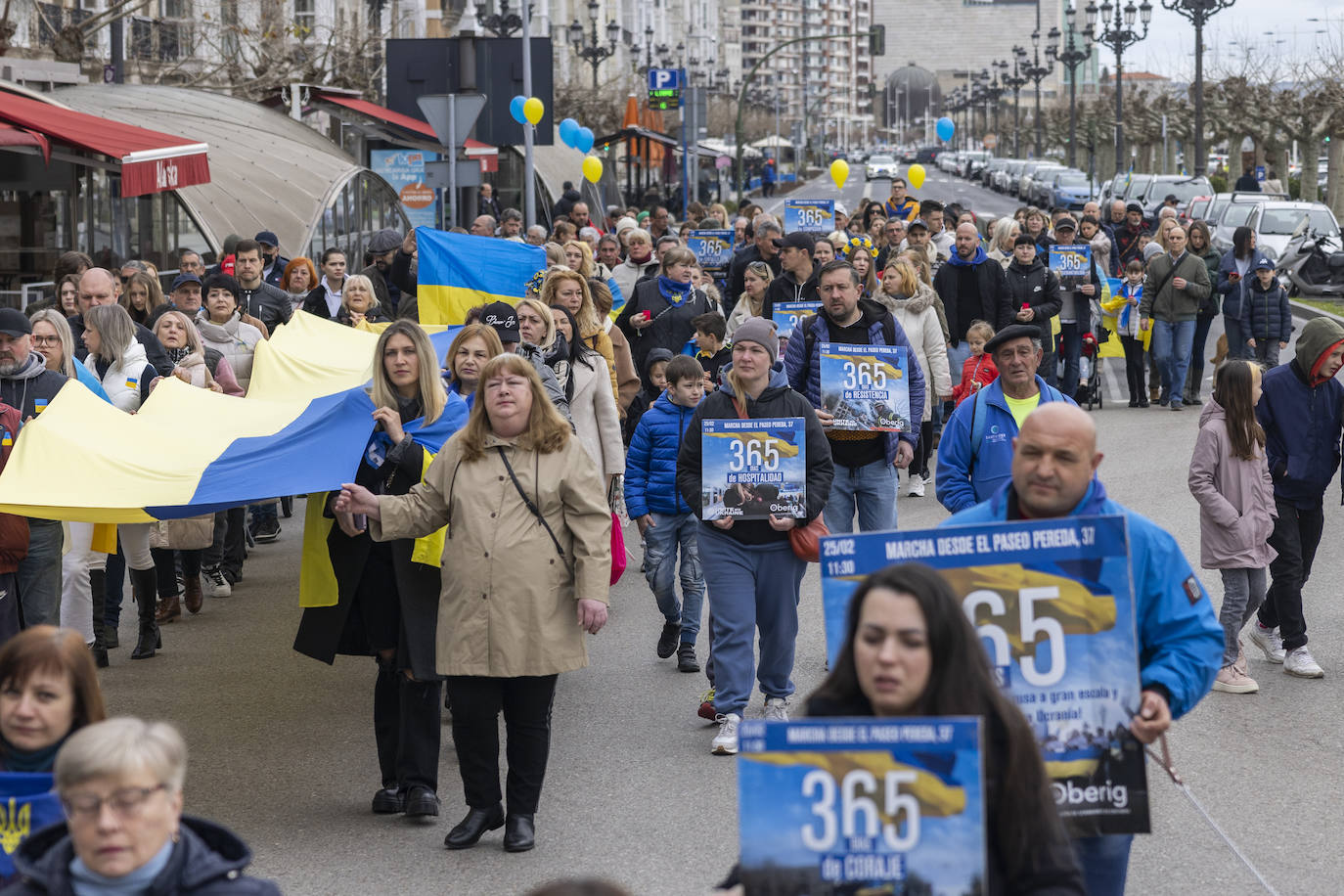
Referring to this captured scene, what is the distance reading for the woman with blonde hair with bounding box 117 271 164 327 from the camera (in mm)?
12227

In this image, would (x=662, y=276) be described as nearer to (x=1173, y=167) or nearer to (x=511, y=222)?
(x=511, y=222)

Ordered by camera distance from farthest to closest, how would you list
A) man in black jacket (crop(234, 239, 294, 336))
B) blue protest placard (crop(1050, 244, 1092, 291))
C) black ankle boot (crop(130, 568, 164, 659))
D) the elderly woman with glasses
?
blue protest placard (crop(1050, 244, 1092, 291)) < man in black jacket (crop(234, 239, 294, 336)) < black ankle boot (crop(130, 568, 164, 659)) < the elderly woman with glasses

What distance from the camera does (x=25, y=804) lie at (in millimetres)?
4160

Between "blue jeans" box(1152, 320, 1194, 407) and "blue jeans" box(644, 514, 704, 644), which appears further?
"blue jeans" box(1152, 320, 1194, 407)

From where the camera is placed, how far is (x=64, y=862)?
11.5 ft

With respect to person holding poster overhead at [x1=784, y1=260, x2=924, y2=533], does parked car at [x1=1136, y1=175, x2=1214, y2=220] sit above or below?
above

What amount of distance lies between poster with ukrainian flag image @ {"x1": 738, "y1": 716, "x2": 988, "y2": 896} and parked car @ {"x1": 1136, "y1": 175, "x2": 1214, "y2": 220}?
41.6m

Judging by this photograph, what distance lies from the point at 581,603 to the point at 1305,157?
49.0 meters

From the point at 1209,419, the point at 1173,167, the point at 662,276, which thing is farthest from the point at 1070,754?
the point at 1173,167

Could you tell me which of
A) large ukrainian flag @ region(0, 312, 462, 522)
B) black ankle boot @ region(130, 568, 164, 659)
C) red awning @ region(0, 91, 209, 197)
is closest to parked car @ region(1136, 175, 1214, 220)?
red awning @ region(0, 91, 209, 197)

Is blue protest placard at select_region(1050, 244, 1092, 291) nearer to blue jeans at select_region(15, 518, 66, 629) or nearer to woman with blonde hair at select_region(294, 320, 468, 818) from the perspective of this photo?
woman with blonde hair at select_region(294, 320, 468, 818)

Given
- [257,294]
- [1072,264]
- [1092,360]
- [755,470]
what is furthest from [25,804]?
[1092,360]

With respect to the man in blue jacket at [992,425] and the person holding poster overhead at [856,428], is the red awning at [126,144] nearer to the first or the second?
the person holding poster overhead at [856,428]

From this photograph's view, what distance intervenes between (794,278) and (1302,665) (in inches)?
208
